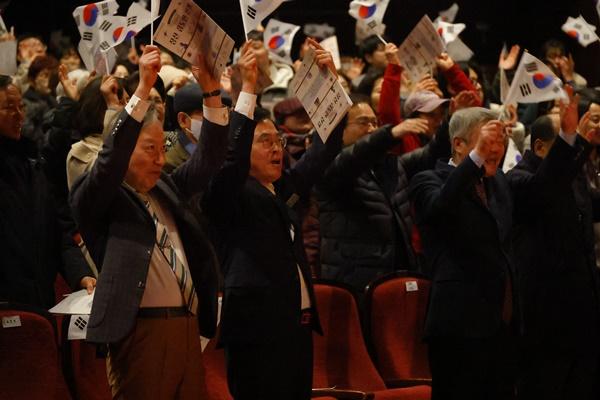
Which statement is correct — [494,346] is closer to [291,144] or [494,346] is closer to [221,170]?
[221,170]

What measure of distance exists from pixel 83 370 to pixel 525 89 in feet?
8.61

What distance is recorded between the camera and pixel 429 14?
36.2ft

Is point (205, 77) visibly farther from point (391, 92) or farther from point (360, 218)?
point (391, 92)

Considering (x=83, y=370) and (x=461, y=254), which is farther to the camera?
(x=461, y=254)

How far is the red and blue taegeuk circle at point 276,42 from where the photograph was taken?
8273mm

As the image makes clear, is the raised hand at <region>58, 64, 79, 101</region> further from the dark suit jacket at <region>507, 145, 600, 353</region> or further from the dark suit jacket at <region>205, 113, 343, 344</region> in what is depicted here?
the dark suit jacket at <region>507, 145, 600, 353</region>

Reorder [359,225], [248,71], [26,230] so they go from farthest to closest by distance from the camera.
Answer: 1. [359,225]
2. [26,230]
3. [248,71]

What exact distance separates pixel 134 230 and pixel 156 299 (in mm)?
234

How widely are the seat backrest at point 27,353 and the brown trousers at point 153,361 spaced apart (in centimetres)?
42

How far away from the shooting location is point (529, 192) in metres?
5.40

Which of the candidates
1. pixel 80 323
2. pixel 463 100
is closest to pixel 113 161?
pixel 80 323

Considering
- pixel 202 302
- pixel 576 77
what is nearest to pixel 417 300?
pixel 202 302

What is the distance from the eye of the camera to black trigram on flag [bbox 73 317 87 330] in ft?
14.1

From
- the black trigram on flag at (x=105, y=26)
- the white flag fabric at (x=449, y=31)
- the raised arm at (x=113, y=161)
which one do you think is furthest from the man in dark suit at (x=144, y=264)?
the white flag fabric at (x=449, y=31)
